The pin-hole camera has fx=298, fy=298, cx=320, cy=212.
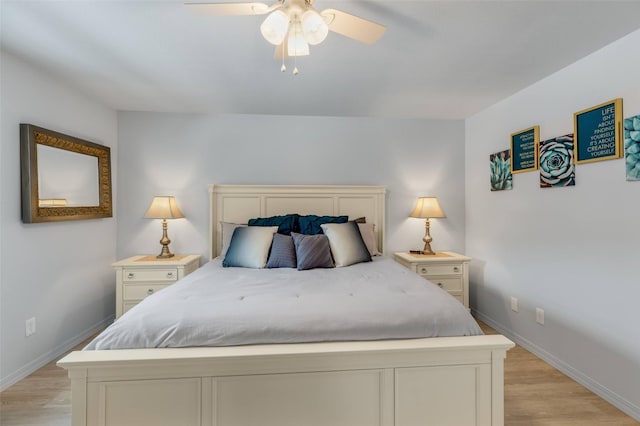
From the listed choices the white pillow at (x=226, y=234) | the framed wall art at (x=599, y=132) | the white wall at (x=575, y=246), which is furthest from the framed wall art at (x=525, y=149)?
the white pillow at (x=226, y=234)

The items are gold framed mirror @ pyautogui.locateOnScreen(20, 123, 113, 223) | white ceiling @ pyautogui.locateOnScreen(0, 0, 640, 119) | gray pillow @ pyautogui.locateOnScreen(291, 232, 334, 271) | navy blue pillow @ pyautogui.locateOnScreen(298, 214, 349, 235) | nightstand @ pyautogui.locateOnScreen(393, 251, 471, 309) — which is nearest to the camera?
white ceiling @ pyautogui.locateOnScreen(0, 0, 640, 119)

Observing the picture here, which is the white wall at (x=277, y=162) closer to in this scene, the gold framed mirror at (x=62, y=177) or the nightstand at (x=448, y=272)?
the gold framed mirror at (x=62, y=177)

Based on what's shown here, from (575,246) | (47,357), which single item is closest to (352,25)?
(575,246)

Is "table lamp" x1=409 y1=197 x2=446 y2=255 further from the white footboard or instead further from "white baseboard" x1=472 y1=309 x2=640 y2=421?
the white footboard

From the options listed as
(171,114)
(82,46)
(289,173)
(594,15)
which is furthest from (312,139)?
(594,15)

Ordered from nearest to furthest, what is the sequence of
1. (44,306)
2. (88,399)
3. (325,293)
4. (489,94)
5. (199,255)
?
(88,399) → (325,293) → (44,306) → (489,94) → (199,255)

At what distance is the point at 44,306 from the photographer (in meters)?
2.34

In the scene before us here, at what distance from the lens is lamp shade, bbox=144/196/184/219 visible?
9.78ft

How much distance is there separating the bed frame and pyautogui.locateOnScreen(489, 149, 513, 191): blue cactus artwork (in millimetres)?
1885

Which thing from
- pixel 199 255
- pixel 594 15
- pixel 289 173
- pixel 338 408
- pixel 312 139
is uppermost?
pixel 594 15

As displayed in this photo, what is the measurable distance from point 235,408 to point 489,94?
3133 millimetres

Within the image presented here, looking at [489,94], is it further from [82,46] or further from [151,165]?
[151,165]

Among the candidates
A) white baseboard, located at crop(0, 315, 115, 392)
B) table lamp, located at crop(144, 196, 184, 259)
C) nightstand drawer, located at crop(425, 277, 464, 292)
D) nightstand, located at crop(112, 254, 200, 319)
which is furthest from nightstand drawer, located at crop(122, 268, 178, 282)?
nightstand drawer, located at crop(425, 277, 464, 292)

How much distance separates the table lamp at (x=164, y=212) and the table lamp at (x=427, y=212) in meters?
2.56
